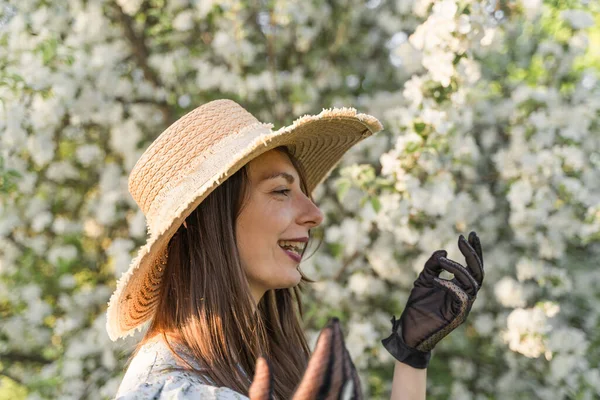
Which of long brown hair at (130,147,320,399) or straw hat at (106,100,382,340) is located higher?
straw hat at (106,100,382,340)

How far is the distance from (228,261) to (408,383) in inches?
20.7

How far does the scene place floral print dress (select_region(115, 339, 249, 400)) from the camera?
1.35m

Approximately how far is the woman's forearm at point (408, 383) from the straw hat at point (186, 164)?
564 mm

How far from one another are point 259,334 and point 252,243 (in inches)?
8.3

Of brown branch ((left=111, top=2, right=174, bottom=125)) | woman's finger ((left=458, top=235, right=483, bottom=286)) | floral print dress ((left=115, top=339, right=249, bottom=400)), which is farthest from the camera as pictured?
brown branch ((left=111, top=2, right=174, bottom=125))

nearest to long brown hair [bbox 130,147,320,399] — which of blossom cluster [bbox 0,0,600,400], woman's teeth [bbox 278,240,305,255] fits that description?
woman's teeth [bbox 278,240,305,255]

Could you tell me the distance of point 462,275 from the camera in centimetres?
178

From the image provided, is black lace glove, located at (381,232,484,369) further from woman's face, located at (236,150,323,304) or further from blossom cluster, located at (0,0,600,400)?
blossom cluster, located at (0,0,600,400)

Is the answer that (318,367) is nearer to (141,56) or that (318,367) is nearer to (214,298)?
(214,298)

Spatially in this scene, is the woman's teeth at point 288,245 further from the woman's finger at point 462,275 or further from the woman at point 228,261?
the woman's finger at point 462,275

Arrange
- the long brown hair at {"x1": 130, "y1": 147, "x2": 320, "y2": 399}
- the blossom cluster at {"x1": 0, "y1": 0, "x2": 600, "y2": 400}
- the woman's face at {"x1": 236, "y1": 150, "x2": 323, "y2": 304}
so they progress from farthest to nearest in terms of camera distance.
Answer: the blossom cluster at {"x1": 0, "y1": 0, "x2": 600, "y2": 400}
the woman's face at {"x1": 236, "y1": 150, "x2": 323, "y2": 304}
the long brown hair at {"x1": 130, "y1": 147, "x2": 320, "y2": 399}

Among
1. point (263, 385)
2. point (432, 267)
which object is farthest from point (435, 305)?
point (263, 385)

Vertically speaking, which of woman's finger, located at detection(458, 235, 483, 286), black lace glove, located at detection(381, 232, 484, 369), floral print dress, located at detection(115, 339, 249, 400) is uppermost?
woman's finger, located at detection(458, 235, 483, 286)

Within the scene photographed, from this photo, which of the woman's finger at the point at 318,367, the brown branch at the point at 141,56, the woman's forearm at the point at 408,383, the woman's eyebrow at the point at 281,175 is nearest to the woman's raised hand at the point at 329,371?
the woman's finger at the point at 318,367
